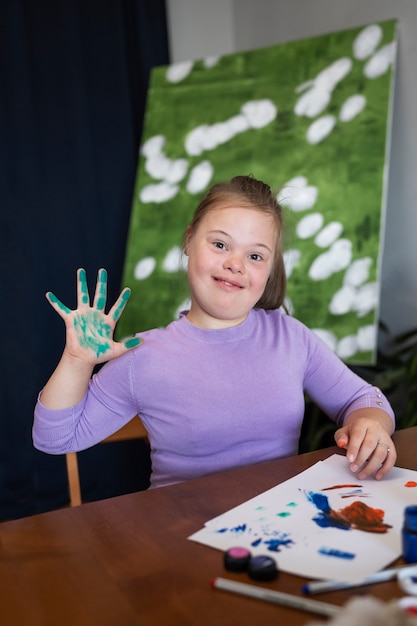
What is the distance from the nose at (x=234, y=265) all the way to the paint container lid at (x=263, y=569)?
57cm

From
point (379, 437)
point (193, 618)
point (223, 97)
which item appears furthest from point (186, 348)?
point (223, 97)

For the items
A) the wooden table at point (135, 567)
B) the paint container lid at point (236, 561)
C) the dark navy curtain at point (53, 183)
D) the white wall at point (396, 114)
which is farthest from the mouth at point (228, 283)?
the dark navy curtain at point (53, 183)

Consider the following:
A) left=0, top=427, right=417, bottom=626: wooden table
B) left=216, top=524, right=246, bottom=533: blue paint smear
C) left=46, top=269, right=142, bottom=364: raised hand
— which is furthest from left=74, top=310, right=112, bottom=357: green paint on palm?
left=216, top=524, right=246, bottom=533: blue paint smear

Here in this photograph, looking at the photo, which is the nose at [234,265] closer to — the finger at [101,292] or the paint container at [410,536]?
the finger at [101,292]

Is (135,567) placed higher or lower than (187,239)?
lower

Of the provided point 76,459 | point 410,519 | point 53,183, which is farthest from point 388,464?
point 53,183

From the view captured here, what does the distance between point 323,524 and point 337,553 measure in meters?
0.08

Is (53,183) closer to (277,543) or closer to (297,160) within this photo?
(297,160)

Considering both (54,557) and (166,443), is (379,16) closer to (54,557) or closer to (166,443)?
(166,443)

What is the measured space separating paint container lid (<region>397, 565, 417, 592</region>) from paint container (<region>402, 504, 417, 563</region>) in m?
0.04

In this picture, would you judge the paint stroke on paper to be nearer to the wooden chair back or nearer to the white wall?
the wooden chair back

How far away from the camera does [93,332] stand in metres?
1.06

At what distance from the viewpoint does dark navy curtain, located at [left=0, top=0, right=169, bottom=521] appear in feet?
8.82

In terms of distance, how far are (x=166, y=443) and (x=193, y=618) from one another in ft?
1.78
